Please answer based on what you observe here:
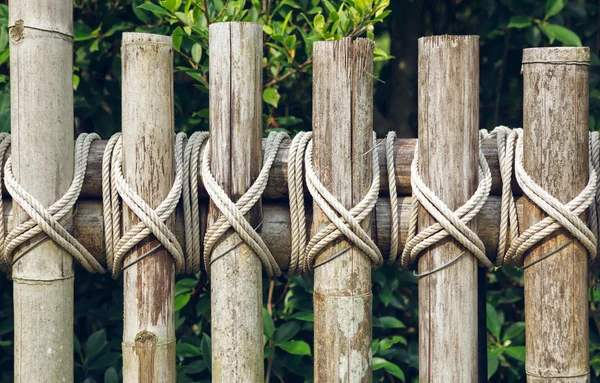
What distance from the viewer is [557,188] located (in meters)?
1.84

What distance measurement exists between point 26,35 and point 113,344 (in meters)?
1.15

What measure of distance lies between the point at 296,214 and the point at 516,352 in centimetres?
115

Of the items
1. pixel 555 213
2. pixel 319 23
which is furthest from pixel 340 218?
pixel 319 23

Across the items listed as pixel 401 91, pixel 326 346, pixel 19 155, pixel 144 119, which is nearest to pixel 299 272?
pixel 326 346

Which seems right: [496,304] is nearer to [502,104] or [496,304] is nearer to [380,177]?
[502,104]

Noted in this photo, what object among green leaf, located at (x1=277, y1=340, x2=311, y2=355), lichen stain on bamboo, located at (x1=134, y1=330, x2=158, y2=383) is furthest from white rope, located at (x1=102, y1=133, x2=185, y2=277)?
green leaf, located at (x1=277, y1=340, x2=311, y2=355)

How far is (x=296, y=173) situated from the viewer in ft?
6.22

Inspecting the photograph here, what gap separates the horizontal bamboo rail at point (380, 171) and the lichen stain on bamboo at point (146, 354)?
33 cm

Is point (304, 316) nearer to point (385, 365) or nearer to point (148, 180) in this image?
point (385, 365)

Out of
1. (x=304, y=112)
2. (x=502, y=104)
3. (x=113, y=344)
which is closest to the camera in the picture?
(x=113, y=344)

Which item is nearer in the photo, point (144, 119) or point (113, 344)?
point (144, 119)

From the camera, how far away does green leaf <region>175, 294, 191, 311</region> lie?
2555 millimetres

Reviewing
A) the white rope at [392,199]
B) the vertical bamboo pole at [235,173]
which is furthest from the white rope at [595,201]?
the vertical bamboo pole at [235,173]

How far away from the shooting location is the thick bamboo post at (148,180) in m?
1.86
